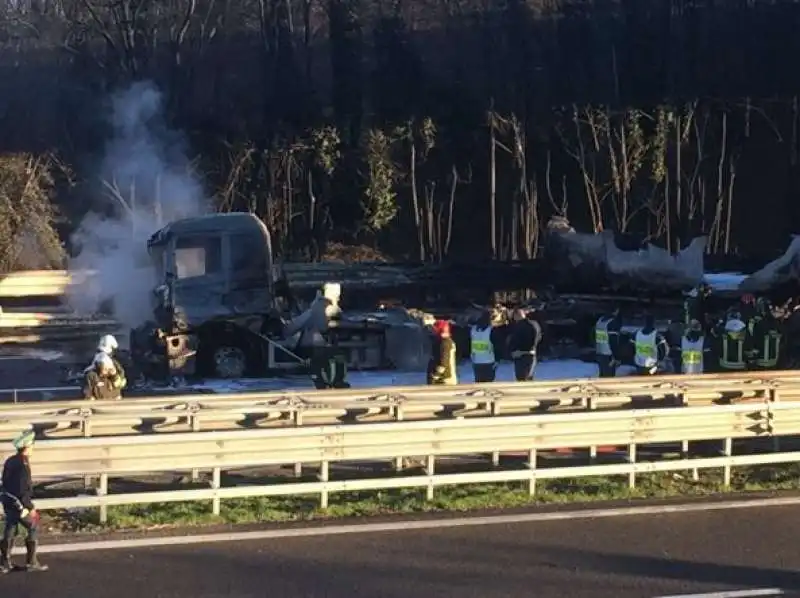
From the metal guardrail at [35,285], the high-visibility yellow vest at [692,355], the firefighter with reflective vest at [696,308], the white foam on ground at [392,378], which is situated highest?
the metal guardrail at [35,285]

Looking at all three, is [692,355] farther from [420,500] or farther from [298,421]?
[420,500]

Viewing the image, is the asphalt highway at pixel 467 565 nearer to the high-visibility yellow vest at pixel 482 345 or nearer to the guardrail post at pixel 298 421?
the guardrail post at pixel 298 421

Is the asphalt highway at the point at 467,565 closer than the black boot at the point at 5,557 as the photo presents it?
Yes

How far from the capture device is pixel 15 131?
41469 millimetres

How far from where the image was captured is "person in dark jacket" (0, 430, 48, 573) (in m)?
7.65

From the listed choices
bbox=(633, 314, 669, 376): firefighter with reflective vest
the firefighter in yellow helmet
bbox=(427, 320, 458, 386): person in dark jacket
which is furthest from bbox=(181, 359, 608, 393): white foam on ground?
the firefighter in yellow helmet

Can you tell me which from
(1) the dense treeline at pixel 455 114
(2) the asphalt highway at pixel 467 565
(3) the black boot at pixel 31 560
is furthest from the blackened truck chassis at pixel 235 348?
(1) the dense treeline at pixel 455 114

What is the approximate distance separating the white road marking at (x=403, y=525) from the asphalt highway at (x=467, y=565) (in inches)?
4.7

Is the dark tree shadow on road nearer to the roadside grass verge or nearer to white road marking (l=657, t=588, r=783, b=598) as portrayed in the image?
white road marking (l=657, t=588, r=783, b=598)

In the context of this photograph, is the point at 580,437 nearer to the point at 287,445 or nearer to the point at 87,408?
the point at 287,445

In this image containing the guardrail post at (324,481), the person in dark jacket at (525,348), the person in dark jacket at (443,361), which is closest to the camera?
the guardrail post at (324,481)

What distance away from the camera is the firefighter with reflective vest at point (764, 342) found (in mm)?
15867

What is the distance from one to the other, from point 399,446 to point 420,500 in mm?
509

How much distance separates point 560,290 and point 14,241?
→ 1838 cm
